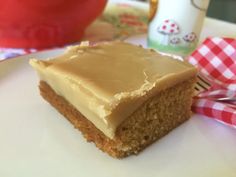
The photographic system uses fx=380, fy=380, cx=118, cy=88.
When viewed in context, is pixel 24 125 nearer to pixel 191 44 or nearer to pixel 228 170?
pixel 228 170

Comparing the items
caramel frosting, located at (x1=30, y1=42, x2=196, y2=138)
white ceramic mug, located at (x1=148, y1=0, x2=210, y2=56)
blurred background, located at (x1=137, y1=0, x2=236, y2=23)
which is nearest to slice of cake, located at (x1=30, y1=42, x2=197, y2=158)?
caramel frosting, located at (x1=30, y1=42, x2=196, y2=138)

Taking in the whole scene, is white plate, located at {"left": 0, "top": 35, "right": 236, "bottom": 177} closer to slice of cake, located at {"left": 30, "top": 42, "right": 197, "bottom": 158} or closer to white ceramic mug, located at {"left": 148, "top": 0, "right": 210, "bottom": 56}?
slice of cake, located at {"left": 30, "top": 42, "right": 197, "bottom": 158}

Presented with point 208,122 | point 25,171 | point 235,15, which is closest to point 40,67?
point 25,171

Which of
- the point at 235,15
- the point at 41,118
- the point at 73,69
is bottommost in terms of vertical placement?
the point at 235,15

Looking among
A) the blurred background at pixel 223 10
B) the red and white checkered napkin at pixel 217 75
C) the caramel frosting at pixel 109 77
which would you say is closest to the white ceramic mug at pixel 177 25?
the red and white checkered napkin at pixel 217 75

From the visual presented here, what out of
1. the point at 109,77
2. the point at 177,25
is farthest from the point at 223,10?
the point at 109,77

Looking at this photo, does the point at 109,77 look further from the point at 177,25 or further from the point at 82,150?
the point at 177,25
